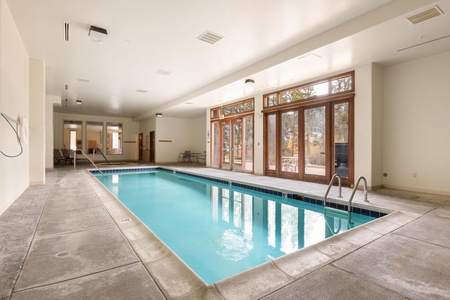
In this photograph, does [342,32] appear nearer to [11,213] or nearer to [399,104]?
[399,104]

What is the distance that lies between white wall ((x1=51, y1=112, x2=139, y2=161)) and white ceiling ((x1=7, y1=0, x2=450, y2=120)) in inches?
295

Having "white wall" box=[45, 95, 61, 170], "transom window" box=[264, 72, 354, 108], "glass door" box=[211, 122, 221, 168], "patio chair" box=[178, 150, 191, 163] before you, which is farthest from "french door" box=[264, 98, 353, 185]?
"white wall" box=[45, 95, 61, 170]

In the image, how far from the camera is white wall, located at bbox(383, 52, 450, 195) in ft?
13.7

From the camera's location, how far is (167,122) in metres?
12.4

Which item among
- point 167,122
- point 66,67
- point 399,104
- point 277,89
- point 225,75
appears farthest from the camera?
point 167,122

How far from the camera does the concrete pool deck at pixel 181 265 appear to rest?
4.49 ft

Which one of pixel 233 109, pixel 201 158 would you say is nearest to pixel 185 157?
pixel 201 158

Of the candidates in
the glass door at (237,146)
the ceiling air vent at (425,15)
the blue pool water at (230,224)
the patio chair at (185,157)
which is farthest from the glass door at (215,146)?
the ceiling air vent at (425,15)

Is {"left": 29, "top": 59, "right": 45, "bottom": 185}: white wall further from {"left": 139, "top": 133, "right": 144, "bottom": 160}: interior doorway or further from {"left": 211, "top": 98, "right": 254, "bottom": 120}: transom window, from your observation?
{"left": 139, "top": 133, "right": 144, "bottom": 160}: interior doorway

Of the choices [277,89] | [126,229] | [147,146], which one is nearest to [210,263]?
[126,229]

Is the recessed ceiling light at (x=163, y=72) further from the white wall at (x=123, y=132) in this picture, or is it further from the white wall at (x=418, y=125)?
the white wall at (x=123, y=132)

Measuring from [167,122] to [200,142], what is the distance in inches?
82.2

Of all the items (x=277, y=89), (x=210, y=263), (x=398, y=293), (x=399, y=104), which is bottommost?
(x=210, y=263)

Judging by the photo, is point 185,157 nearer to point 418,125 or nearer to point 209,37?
point 209,37
